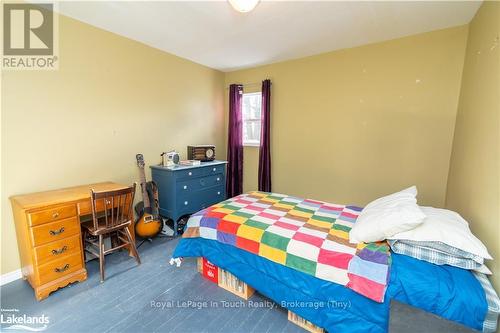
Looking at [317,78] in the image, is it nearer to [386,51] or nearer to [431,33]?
[386,51]

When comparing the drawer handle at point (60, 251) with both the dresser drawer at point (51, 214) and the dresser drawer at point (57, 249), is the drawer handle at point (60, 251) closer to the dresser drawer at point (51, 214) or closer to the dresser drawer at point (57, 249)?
the dresser drawer at point (57, 249)

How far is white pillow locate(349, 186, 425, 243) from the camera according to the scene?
1.34m

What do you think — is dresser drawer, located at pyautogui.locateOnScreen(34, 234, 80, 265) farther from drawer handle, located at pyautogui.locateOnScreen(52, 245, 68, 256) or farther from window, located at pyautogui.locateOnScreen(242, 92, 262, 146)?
window, located at pyautogui.locateOnScreen(242, 92, 262, 146)

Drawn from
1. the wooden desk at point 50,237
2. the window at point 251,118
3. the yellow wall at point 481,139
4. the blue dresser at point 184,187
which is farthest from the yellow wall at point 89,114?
the yellow wall at point 481,139

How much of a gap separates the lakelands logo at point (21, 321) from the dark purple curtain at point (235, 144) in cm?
280

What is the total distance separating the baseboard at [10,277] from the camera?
76.0 inches

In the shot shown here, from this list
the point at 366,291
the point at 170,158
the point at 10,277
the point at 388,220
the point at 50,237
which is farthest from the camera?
the point at 170,158

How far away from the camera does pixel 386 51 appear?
2.64 meters

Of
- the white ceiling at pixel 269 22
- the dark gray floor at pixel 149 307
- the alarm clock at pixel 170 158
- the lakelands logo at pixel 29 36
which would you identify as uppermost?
the white ceiling at pixel 269 22

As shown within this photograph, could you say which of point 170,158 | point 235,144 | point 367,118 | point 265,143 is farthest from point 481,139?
point 170,158

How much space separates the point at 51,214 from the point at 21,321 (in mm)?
755

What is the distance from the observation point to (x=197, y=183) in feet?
10.2

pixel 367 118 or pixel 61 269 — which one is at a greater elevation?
pixel 367 118

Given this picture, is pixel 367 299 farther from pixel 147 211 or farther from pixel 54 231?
pixel 147 211
